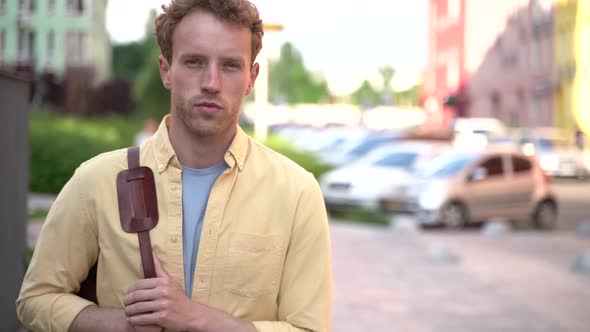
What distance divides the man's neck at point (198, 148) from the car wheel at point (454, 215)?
14.6m

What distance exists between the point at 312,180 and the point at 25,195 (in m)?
3.54

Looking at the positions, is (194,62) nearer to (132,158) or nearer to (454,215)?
(132,158)

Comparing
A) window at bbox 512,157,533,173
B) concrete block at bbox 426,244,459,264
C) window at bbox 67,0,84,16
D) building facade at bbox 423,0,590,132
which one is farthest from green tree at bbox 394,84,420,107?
window at bbox 67,0,84,16

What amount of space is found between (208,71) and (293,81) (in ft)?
347

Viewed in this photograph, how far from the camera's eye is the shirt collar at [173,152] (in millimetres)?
2434

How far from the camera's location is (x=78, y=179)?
2.43 m

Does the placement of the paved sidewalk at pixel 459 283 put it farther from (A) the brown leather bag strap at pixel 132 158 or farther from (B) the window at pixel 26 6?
(A) the brown leather bag strap at pixel 132 158

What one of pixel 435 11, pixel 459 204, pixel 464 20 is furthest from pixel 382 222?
pixel 435 11

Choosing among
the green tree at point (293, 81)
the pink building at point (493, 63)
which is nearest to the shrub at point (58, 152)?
the pink building at point (493, 63)

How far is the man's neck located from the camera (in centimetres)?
246

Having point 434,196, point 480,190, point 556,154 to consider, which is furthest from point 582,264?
point 556,154

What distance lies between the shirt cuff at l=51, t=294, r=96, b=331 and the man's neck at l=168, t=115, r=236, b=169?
0.40m

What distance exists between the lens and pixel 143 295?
2.28 metres

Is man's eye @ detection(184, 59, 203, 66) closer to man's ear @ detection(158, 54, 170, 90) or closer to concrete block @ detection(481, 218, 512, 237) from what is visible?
man's ear @ detection(158, 54, 170, 90)
